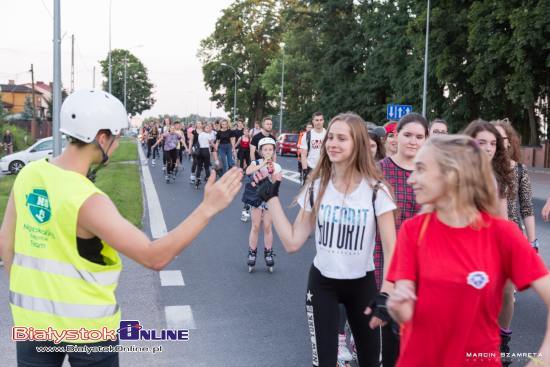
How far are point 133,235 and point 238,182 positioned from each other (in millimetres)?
451

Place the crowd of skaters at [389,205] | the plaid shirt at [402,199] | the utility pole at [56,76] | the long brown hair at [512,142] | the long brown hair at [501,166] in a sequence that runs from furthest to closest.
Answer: the utility pole at [56,76]
the long brown hair at [512,142]
the long brown hair at [501,166]
the plaid shirt at [402,199]
the crowd of skaters at [389,205]

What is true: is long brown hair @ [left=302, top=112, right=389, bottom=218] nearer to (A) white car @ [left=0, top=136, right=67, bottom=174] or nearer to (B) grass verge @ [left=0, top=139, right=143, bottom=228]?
(B) grass verge @ [left=0, top=139, right=143, bottom=228]

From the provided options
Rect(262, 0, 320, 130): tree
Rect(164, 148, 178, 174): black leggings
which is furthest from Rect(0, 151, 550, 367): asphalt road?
Rect(262, 0, 320, 130): tree

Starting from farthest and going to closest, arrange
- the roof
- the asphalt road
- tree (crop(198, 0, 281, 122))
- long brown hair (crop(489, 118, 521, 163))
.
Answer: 1. the roof
2. tree (crop(198, 0, 281, 122))
3. long brown hair (crop(489, 118, 521, 163))
4. the asphalt road

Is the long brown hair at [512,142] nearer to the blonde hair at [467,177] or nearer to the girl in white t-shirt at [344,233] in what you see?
the girl in white t-shirt at [344,233]

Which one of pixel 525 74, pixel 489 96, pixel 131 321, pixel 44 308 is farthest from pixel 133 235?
pixel 489 96

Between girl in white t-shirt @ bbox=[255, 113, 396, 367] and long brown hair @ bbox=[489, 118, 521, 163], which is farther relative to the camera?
long brown hair @ bbox=[489, 118, 521, 163]

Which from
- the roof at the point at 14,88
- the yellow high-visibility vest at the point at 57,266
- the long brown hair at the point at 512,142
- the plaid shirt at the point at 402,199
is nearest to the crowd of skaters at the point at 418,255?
the plaid shirt at the point at 402,199

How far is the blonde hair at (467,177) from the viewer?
249 centimetres

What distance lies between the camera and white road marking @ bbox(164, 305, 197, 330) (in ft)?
19.7

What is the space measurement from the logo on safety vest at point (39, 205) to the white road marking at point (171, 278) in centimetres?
506

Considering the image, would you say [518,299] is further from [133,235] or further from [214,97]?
[214,97]

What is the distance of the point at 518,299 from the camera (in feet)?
23.2

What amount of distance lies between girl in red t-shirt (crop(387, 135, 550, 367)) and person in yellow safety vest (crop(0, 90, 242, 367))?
0.74 m
